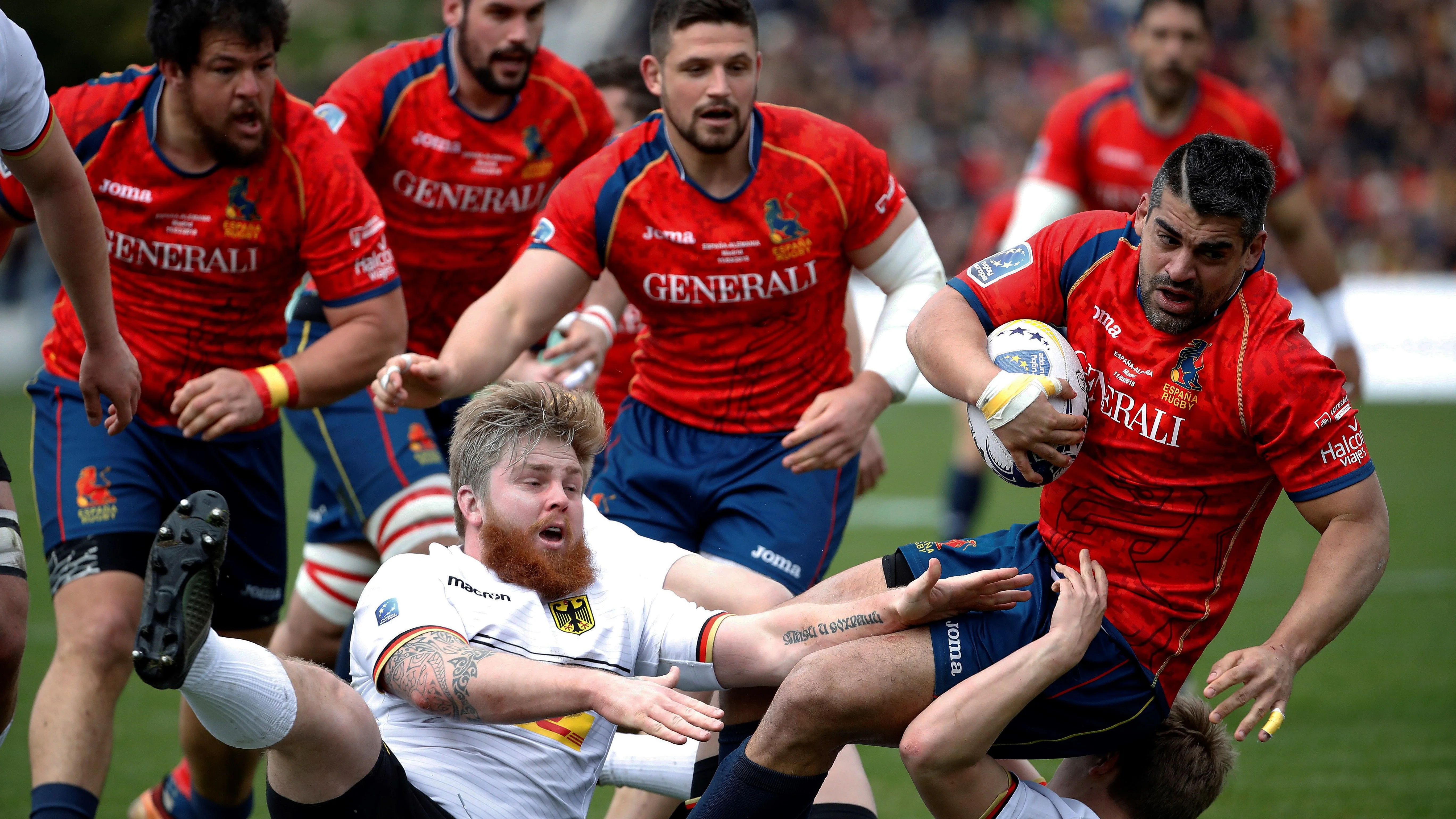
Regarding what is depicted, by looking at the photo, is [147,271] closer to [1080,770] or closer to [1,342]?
[1080,770]

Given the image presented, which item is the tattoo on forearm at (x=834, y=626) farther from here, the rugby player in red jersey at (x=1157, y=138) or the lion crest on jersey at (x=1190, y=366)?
the rugby player in red jersey at (x=1157, y=138)

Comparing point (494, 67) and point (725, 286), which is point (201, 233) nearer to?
point (494, 67)

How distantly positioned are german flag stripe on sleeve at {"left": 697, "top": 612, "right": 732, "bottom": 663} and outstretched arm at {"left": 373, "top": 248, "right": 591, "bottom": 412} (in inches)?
48.2

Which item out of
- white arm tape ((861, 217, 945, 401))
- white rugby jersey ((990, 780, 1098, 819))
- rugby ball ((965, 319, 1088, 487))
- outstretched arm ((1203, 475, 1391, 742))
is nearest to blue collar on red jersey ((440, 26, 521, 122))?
white arm tape ((861, 217, 945, 401))

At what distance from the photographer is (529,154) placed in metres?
6.15

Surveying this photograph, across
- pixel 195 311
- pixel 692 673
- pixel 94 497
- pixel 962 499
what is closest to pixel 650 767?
pixel 692 673

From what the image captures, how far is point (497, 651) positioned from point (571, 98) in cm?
325

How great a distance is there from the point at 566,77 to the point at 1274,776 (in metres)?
4.30

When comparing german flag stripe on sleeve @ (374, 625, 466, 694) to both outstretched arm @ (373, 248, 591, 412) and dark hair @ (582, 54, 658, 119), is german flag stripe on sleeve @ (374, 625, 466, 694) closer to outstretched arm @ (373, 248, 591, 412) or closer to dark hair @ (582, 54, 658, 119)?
outstretched arm @ (373, 248, 591, 412)

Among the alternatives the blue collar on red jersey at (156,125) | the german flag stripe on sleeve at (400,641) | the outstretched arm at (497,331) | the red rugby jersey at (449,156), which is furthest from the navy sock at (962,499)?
the german flag stripe on sleeve at (400,641)

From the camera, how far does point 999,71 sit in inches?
913

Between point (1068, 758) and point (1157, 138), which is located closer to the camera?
point (1068, 758)

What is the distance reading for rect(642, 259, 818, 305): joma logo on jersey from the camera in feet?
16.9

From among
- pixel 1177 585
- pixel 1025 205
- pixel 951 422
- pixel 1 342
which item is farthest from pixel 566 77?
pixel 1 342
